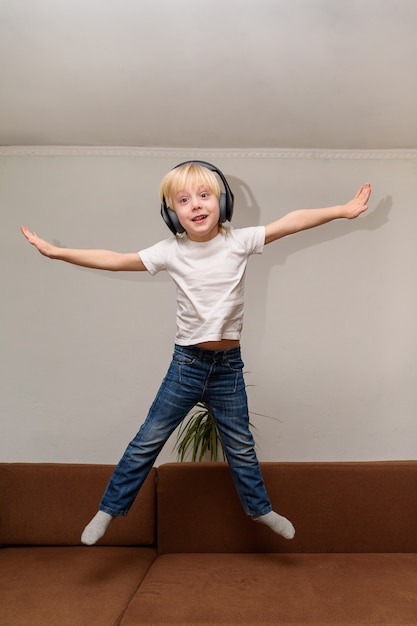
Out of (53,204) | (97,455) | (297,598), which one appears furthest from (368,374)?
(53,204)

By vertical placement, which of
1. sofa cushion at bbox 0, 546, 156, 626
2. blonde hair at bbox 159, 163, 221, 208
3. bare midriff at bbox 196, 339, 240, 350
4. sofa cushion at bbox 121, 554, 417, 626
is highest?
blonde hair at bbox 159, 163, 221, 208

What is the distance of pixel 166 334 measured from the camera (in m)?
4.09

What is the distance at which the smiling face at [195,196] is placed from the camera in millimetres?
2258

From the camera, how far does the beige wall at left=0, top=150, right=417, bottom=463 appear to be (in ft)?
13.3

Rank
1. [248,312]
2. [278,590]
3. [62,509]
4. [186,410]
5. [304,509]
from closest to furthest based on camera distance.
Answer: [278,590]
[186,410]
[304,509]
[62,509]
[248,312]

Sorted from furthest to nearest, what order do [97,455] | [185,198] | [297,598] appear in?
[97,455] → [185,198] → [297,598]

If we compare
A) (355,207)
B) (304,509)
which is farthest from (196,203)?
(304,509)

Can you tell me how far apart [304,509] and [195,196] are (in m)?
1.43

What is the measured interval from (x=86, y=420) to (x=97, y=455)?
9.8 inches

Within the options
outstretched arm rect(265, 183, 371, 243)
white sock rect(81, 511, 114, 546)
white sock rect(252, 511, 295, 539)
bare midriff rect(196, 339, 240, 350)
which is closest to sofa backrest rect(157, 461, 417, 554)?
white sock rect(252, 511, 295, 539)

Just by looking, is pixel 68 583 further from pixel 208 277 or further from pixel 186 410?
pixel 208 277

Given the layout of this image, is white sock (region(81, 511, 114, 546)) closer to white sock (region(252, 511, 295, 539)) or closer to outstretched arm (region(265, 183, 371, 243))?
white sock (region(252, 511, 295, 539))

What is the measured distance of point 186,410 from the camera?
7.77 feet

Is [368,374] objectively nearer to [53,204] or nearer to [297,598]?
[297,598]
